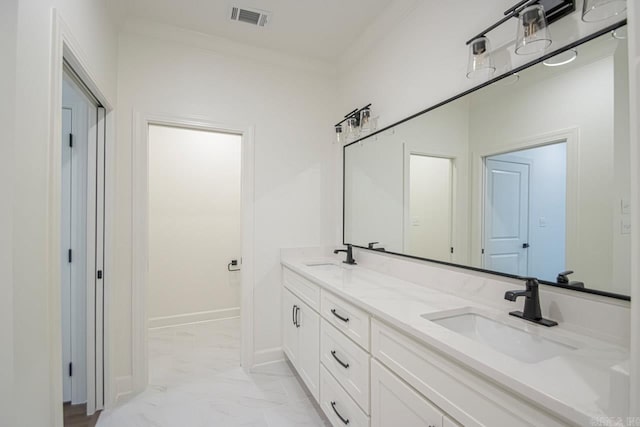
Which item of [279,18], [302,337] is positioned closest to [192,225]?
[302,337]

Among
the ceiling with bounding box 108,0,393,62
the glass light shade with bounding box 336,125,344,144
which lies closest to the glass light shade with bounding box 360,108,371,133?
the glass light shade with bounding box 336,125,344,144

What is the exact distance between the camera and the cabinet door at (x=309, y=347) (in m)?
1.90

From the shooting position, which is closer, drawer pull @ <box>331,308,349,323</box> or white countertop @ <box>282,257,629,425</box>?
white countertop @ <box>282,257,629,425</box>

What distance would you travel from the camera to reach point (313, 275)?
6.54 ft

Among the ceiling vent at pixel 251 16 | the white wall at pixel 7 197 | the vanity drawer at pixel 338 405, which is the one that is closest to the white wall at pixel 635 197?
the vanity drawer at pixel 338 405

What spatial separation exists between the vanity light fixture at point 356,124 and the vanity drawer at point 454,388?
1.57 metres

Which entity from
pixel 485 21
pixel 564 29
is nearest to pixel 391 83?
pixel 485 21

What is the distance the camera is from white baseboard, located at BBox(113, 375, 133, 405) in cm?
210

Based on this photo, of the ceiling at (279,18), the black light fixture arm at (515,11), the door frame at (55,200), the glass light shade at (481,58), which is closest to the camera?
the door frame at (55,200)

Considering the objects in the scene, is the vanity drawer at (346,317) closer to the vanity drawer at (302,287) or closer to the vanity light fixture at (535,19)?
the vanity drawer at (302,287)

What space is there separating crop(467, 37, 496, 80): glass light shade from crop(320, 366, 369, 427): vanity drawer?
5.59 feet

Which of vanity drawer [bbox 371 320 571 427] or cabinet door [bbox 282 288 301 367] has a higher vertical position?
vanity drawer [bbox 371 320 571 427]

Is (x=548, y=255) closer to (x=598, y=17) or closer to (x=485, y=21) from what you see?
(x=598, y=17)

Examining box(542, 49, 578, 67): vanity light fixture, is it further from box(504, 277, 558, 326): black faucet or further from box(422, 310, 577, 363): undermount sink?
box(422, 310, 577, 363): undermount sink
